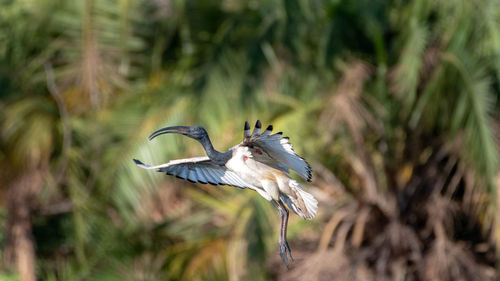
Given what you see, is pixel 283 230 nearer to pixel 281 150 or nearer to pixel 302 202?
pixel 302 202

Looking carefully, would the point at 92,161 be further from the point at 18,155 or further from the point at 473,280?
the point at 473,280

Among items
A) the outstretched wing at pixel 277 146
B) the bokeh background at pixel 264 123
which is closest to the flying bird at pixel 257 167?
the outstretched wing at pixel 277 146

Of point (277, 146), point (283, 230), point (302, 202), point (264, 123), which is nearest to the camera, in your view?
point (277, 146)

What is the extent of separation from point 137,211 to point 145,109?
3.59ft

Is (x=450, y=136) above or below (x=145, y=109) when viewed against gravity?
below

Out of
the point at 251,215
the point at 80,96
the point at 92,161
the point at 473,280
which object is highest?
the point at 80,96

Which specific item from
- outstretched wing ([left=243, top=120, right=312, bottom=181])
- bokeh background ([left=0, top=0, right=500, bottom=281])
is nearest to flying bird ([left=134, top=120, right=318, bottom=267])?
outstretched wing ([left=243, top=120, right=312, bottom=181])

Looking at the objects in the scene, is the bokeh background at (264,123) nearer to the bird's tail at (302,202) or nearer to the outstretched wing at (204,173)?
the outstretched wing at (204,173)

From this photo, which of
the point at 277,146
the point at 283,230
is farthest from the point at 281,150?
the point at 283,230

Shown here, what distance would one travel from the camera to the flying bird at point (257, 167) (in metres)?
5.04

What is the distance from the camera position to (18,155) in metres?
9.46

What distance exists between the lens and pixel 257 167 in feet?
17.4

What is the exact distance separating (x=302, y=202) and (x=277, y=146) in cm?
63

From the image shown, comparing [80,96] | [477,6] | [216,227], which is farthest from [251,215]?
[477,6]
